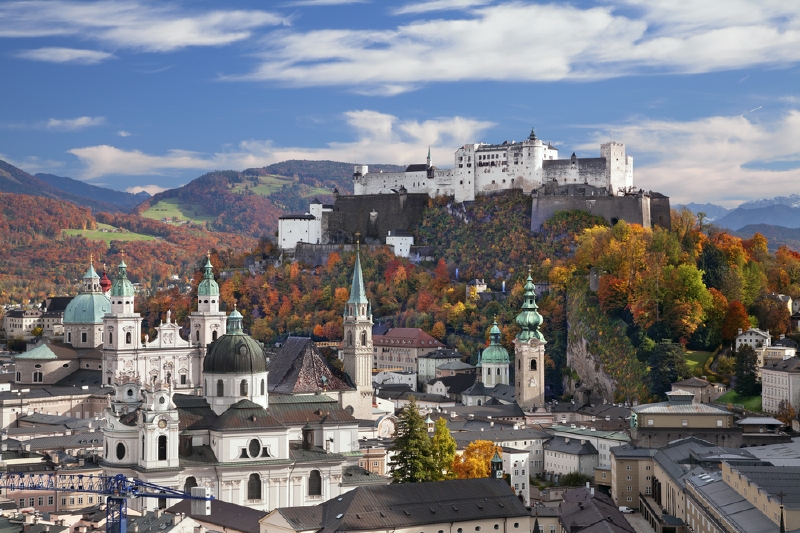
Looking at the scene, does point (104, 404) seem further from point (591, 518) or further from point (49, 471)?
point (591, 518)

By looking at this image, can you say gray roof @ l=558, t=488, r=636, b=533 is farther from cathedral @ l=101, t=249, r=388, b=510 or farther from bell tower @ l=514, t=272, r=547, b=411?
bell tower @ l=514, t=272, r=547, b=411

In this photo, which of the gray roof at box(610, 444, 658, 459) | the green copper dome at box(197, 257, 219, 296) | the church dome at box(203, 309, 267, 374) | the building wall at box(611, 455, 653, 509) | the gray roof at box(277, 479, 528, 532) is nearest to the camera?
the gray roof at box(277, 479, 528, 532)

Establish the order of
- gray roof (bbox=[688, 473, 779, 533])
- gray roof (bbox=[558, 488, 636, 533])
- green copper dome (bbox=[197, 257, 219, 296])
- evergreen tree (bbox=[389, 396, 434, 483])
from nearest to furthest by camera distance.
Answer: gray roof (bbox=[688, 473, 779, 533]) → gray roof (bbox=[558, 488, 636, 533]) → evergreen tree (bbox=[389, 396, 434, 483]) → green copper dome (bbox=[197, 257, 219, 296])

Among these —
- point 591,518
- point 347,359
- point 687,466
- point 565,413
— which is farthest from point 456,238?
point 591,518

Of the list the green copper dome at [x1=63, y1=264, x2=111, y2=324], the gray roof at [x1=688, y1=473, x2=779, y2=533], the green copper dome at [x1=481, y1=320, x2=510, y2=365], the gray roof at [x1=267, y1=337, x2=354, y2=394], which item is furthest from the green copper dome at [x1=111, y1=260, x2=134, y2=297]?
the gray roof at [x1=688, y1=473, x2=779, y2=533]

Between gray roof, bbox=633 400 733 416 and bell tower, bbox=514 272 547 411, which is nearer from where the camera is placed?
gray roof, bbox=633 400 733 416

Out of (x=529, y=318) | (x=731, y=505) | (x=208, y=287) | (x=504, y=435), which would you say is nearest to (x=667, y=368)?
(x=504, y=435)

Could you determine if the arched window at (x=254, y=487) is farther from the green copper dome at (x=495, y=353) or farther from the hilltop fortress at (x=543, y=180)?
the hilltop fortress at (x=543, y=180)

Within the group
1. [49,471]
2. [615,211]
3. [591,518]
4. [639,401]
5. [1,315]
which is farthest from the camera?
[1,315]
